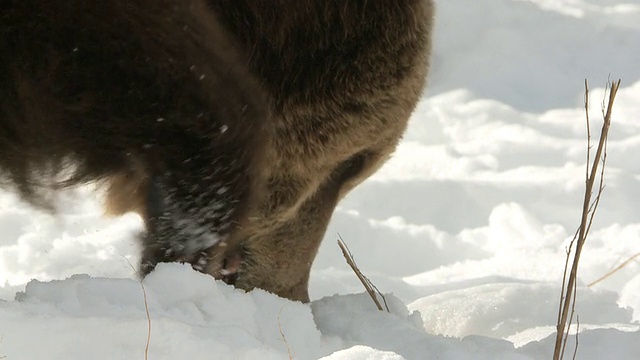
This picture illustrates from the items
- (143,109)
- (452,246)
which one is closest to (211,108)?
(143,109)

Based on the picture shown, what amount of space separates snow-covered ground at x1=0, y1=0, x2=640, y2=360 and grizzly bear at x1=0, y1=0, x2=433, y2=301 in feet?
1.14

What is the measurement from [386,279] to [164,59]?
2.21 meters

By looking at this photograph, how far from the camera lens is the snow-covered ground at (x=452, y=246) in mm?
1816

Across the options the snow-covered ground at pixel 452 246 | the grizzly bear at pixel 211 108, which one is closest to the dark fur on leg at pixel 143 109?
the grizzly bear at pixel 211 108

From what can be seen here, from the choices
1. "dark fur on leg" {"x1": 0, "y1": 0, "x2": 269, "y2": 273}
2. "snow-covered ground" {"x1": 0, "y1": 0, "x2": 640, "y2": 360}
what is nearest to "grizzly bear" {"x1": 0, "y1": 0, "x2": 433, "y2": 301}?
"dark fur on leg" {"x1": 0, "y1": 0, "x2": 269, "y2": 273}

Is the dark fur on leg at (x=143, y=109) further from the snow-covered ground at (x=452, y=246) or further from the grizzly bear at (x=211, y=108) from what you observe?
the snow-covered ground at (x=452, y=246)

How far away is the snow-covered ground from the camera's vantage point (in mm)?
1816

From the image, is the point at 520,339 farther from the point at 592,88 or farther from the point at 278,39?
the point at 592,88

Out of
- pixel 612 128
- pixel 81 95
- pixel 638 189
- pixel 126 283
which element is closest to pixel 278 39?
pixel 81 95

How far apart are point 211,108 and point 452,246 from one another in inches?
110

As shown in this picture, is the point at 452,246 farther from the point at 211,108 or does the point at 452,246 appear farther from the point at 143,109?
the point at 143,109

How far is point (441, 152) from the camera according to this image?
6.23m

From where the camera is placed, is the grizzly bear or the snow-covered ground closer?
the snow-covered ground

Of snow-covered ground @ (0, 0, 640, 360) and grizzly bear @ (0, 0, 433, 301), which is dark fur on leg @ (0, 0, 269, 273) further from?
snow-covered ground @ (0, 0, 640, 360)
